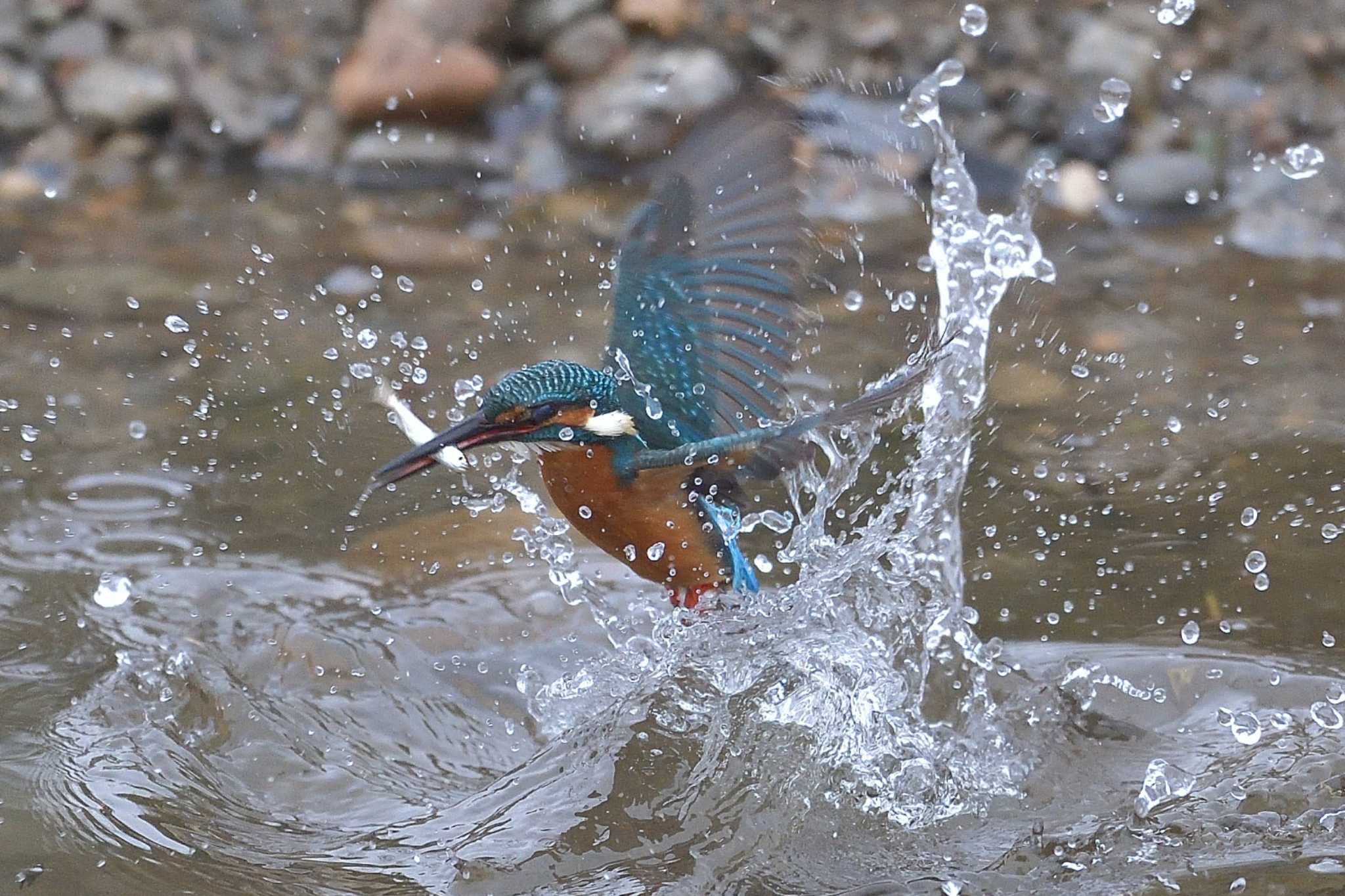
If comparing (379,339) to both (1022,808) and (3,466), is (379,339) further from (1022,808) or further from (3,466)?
(1022,808)

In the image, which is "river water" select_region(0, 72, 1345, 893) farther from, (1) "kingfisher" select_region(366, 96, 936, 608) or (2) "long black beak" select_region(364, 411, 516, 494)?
(2) "long black beak" select_region(364, 411, 516, 494)

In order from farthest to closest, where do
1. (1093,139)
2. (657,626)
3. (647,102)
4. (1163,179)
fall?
(647,102), (1093,139), (1163,179), (657,626)

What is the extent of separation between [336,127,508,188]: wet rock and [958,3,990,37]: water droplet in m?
1.88

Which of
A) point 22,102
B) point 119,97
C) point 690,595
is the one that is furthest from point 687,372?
point 22,102

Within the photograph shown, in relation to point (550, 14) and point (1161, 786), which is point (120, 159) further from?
point (1161, 786)

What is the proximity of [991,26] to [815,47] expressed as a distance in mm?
710

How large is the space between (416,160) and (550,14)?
0.88 metres

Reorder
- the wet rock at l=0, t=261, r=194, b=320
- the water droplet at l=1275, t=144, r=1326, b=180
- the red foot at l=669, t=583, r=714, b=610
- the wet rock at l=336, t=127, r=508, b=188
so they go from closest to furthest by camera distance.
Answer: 1. the red foot at l=669, t=583, r=714, b=610
2. the wet rock at l=0, t=261, r=194, b=320
3. the water droplet at l=1275, t=144, r=1326, b=180
4. the wet rock at l=336, t=127, r=508, b=188

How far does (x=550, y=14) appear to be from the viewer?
6.49 meters

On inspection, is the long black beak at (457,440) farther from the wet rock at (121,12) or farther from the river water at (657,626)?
the wet rock at (121,12)

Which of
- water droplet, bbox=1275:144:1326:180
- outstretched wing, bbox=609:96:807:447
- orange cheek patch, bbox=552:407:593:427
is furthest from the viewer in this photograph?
water droplet, bbox=1275:144:1326:180

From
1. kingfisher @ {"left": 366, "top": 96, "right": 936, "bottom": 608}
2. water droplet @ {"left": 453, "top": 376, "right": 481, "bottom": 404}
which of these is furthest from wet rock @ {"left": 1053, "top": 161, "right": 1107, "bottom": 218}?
kingfisher @ {"left": 366, "top": 96, "right": 936, "bottom": 608}

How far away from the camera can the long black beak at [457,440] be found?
283cm

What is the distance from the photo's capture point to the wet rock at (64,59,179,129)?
20.5ft
